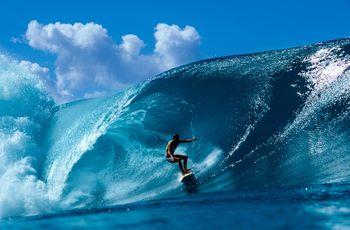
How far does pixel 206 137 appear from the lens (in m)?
15.3

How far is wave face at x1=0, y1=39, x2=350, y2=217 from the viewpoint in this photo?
12578 millimetres

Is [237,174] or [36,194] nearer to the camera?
[237,174]

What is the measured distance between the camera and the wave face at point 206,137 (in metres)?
12.6

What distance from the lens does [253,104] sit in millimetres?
15555

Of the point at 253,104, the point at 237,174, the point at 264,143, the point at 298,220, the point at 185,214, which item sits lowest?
the point at 298,220

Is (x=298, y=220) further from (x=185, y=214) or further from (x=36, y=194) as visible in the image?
(x=36, y=194)

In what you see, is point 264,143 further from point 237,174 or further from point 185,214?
point 185,214

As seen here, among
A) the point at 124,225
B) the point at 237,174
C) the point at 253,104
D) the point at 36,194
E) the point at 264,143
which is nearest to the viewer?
the point at 124,225

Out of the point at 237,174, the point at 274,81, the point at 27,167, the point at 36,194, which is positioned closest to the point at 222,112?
the point at 274,81

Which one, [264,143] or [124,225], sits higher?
[264,143]

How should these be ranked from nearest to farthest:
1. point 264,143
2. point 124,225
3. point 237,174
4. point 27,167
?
point 124,225, point 237,174, point 264,143, point 27,167

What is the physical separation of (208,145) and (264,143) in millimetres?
1989

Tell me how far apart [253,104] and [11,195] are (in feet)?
27.0

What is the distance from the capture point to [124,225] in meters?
8.01
